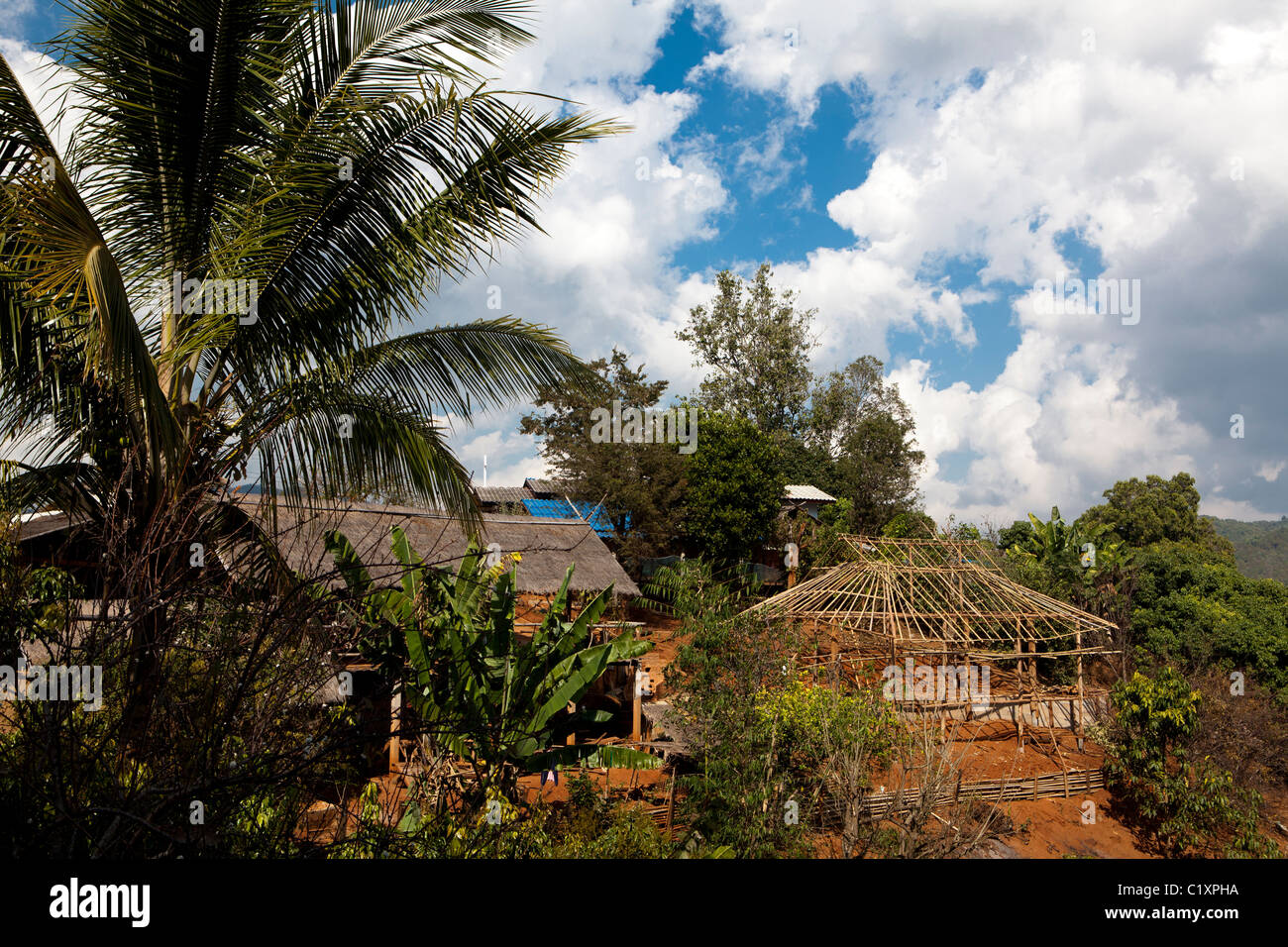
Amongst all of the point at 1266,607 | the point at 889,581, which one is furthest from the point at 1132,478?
the point at 889,581

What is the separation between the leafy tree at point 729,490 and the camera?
24141 millimetres

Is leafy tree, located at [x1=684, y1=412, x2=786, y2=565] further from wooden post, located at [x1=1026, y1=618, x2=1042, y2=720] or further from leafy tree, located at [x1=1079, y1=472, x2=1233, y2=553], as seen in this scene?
leafy tree, located at [x1=1079, y1=472, x2=1233, y2=553]

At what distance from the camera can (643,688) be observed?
13.8m

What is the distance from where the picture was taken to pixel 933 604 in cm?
1584

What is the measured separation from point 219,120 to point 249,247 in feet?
3.03

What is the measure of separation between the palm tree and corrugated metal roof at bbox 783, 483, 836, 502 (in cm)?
2665

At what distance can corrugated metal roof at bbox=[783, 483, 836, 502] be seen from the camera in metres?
31.4

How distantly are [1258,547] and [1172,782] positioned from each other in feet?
283

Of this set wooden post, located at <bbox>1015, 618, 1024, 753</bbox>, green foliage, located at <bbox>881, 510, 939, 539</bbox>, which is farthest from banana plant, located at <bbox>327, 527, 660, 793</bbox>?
green foliage, located at <bbox>881, 510, 939, 539</bbox>

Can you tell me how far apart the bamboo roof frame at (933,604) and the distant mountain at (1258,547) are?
162 ft

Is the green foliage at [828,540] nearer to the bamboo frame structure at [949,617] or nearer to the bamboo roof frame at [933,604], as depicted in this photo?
the bamboo roof frame at [933,604]

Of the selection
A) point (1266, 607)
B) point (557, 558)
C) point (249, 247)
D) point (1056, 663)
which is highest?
point (249, 247)

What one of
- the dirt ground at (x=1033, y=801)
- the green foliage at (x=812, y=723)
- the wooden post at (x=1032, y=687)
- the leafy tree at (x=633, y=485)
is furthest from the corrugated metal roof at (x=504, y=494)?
the green foliage at (x=812, y=723)
